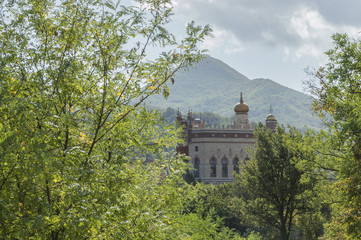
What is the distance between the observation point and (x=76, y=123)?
6660 mm

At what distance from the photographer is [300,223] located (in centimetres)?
2809

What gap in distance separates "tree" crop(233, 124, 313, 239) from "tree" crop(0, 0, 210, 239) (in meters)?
16.5

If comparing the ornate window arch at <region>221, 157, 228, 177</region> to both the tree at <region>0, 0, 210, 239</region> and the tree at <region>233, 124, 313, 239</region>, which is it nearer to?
the tree at <region>233, 124, 313, 239</region>

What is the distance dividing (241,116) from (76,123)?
60.4 metres

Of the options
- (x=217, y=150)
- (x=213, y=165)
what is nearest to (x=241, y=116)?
(x=217, y=150)

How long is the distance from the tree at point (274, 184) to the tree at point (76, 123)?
16.5 m

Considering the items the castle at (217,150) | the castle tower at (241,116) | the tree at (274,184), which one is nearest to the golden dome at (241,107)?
the castle tower at (241,116)

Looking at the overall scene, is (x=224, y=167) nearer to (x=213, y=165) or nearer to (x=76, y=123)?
(x=213, y=165)

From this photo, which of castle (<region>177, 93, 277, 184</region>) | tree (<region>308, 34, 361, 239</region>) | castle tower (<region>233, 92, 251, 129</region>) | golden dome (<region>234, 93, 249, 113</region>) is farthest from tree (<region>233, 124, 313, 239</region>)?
golden dome (<region>234, 93, 249, 113</region>)

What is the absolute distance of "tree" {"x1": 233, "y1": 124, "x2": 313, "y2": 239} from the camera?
76.7ft

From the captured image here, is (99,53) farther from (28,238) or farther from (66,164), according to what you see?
(28,238)

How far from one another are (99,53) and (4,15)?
1726 mm

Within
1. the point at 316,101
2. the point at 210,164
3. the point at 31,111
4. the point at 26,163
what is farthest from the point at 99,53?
the point at 210,164

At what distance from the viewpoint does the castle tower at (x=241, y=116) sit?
6275 centimetres
